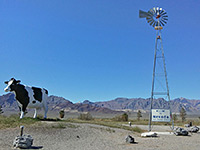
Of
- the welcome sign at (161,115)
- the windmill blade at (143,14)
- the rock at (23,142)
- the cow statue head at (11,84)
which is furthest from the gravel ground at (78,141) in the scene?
the windmill blade at (143,14)

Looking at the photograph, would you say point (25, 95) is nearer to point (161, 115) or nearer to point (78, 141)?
point (78, 141)

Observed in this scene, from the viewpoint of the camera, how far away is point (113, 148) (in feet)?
38.3

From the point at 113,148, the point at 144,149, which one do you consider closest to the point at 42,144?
the point at 113,148

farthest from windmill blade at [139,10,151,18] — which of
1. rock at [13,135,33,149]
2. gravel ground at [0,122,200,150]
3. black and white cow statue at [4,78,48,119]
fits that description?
rock at [13,135,33,149]

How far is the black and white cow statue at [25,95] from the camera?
17.9 metres

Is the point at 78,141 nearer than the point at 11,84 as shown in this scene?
Yes

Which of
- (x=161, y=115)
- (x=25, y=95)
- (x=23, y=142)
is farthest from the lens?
(x=161, y=115)

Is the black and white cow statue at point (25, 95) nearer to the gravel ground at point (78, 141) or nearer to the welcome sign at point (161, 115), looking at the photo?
the gravel ground at point (78, 141)

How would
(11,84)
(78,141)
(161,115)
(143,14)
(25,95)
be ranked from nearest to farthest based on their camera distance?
(78,141)
(11,84)
(25,95)
(161,115)
(143,14)

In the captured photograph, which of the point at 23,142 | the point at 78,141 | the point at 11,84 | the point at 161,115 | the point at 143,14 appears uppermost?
the point at 143,14

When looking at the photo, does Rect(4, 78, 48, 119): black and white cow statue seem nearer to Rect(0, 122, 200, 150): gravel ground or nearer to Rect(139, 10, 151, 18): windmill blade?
Rect(0, 122, 200, 150): gravel ground

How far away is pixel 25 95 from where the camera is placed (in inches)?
715

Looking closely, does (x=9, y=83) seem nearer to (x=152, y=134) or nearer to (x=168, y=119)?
(x=152, y=134)

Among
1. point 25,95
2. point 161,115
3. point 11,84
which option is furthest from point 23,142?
point 161,115
